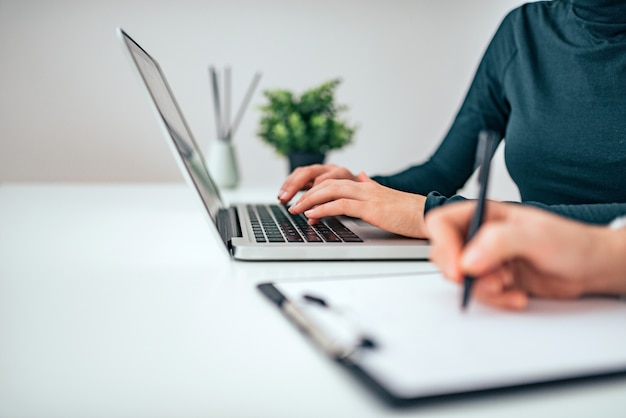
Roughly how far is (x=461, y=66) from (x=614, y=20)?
4.85ft

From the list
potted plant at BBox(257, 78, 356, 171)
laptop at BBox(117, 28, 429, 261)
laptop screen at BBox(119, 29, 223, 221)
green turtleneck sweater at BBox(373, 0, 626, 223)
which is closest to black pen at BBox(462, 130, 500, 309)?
laptop at BBox(117, 28, 429, 261)

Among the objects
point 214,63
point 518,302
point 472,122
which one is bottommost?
point 518,302

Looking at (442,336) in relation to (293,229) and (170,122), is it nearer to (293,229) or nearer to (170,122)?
(293,229)

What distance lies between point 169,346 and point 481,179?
0.27m

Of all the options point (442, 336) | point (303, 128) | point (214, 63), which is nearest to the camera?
point (442, 336)

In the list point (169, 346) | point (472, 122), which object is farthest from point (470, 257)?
point (472, 122)

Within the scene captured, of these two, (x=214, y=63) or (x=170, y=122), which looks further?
(x=214, y=63)

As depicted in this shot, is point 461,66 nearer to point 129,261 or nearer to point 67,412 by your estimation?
point 129,261

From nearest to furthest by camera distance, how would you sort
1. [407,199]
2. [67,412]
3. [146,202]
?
[67,412] < [407,199] < [146,202]

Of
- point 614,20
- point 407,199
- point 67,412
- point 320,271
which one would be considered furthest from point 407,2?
point 67,412

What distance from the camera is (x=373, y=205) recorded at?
32.1 inches

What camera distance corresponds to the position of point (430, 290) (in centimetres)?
56

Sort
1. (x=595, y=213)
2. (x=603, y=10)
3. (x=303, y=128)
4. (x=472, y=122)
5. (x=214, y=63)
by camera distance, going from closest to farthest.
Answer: (x=595, y=213) → (x=603, y=10) → (x=472, y=122) → (x=303, y=128) → (x=214, y=63)

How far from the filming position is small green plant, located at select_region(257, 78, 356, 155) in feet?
5.36
